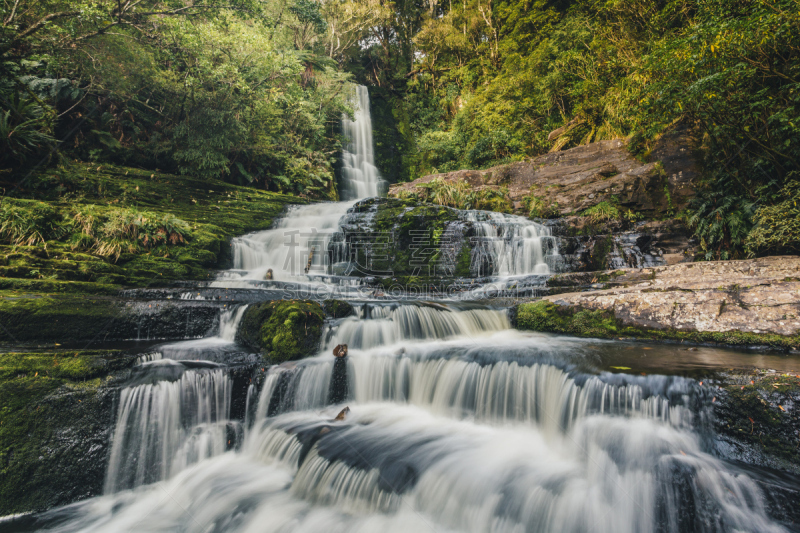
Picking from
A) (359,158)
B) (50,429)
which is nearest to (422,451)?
(50,429)

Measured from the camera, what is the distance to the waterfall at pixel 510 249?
30.2 feet

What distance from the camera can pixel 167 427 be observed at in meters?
3.54

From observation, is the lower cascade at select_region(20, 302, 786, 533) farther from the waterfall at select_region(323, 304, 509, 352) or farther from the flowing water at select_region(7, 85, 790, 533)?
the waterfall at select_region(323, 304, 509, 352)

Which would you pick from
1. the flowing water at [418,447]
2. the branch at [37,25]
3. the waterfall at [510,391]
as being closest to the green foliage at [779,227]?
the flowing water at [418,447]

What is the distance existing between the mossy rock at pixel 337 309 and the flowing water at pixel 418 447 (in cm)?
Answer: 45

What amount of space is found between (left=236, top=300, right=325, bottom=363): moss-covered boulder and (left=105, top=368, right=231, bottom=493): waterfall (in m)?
0.83

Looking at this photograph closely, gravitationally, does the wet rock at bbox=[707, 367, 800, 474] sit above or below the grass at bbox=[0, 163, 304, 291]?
below

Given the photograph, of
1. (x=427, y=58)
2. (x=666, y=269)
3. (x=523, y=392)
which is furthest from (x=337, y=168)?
(x=523, y=392)

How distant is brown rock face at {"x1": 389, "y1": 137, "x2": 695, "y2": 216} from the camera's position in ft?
31.8

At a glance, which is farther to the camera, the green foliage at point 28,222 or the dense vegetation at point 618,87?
the green foliage at point 28,222

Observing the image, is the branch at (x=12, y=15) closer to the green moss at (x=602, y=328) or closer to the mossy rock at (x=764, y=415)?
the green moss at (x=602, y=328)

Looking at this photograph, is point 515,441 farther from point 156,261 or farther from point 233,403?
point 156,261

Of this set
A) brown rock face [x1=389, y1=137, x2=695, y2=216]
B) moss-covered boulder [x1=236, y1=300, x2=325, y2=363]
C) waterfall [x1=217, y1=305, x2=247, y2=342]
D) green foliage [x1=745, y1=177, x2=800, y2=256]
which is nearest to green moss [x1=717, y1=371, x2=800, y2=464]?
moss-covered boulder [x1=236, y1=300, x2=325, y2=363]

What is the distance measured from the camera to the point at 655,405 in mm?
2971
